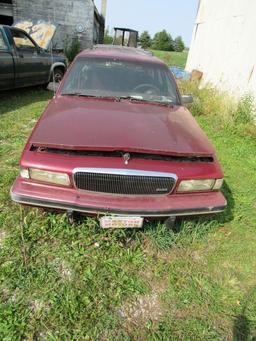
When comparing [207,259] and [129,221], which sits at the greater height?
[129,221]

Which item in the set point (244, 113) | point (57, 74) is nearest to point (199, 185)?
point (244, 113)

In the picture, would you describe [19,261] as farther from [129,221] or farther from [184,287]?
[184,287]

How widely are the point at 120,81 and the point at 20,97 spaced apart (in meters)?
4.84

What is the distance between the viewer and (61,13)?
14.9 metres

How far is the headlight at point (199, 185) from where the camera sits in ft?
7.72

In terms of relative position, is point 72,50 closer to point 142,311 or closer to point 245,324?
Answer: point 142,311

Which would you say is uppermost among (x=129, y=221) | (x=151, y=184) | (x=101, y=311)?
(x=151, y=184)

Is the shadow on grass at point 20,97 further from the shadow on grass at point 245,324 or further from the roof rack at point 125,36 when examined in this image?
the roof rack at point 125,36

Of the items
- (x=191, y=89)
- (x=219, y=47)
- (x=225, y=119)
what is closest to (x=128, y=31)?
(x=219, y=47)

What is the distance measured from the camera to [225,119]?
6.54m

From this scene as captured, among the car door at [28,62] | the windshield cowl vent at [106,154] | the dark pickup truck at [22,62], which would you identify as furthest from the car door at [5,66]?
the windshield cowl vent at [106,154]

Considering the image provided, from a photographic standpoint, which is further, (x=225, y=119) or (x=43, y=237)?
(x=225, y=119)

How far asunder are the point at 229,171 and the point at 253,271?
2132 millimetres

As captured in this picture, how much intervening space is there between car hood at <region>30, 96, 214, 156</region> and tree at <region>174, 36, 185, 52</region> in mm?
63148
